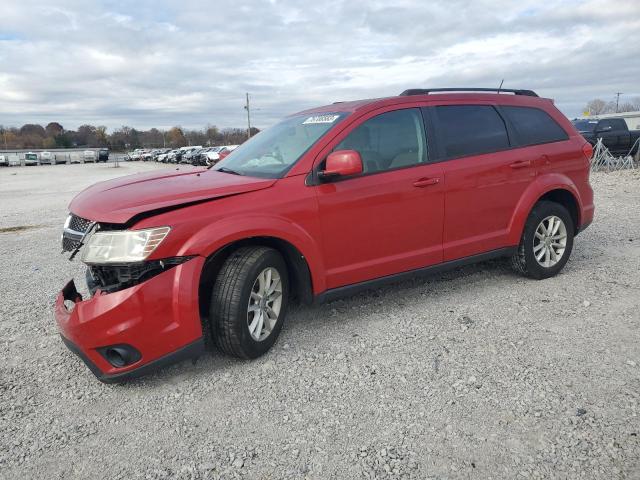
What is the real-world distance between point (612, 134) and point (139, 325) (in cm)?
1879

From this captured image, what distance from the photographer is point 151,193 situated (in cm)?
328

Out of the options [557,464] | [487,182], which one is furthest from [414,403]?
[487,182]

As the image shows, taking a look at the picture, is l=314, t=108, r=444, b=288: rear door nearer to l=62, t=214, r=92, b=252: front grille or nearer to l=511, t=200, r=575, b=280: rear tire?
l=511, t=200, r=575, b=280: rear tire

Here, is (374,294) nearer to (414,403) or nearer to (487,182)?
(487,182)

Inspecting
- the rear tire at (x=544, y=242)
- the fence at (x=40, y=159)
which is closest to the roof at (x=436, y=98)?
the rear tire at (x=544, y=242)

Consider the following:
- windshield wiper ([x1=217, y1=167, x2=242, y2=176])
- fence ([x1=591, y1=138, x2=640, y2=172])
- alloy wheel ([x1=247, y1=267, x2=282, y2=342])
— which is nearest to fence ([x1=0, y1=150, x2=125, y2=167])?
fence ([x1=591, y1=138, x2=640, y2=172])

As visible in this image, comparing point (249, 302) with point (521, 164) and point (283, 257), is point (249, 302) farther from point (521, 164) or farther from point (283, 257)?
point (521, 164)

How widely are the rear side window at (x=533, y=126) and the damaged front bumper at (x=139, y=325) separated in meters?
3.32

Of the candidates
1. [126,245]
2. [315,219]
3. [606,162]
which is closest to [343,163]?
[315,219]

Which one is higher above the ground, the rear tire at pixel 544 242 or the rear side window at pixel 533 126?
the rear side window at pixel 533 126

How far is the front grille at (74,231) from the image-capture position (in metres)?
3.29

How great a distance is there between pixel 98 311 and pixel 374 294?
2.51 metres

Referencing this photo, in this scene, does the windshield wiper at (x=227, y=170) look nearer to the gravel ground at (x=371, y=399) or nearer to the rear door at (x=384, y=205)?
the rear door at (x=384, y=205)

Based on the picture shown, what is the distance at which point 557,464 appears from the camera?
2.33 metres
